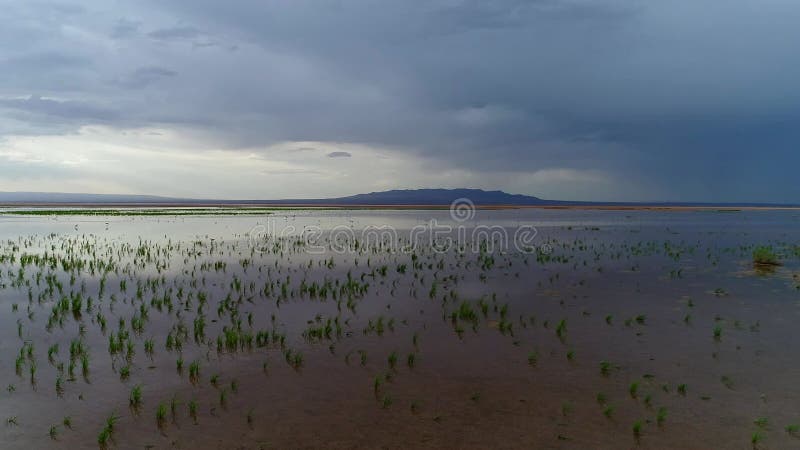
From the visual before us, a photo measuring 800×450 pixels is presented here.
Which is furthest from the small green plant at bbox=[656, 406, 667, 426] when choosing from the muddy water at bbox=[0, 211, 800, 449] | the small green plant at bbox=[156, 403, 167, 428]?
the small green plant at bbox=[156, 403, 167, 428]

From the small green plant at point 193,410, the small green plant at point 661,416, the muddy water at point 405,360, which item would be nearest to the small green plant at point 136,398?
the muddy water at point 405,360

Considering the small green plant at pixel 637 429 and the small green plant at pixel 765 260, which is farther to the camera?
the small green plant at pixel 765 260

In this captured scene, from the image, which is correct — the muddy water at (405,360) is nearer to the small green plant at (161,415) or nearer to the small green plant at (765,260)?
the small green plant at (161,415)

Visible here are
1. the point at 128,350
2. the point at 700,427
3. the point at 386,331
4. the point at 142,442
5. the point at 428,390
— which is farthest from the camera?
the point at 386,331

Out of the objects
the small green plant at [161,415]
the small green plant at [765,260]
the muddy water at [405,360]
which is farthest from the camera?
the small green plant at [765,260]

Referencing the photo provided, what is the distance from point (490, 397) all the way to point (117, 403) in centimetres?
641

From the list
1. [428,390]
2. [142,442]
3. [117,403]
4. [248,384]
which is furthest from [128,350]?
[428,390]

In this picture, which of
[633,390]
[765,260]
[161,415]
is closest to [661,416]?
[633,390]

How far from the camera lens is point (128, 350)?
400 inches

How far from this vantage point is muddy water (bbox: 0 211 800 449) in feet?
22.3

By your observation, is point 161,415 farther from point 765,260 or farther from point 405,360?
point 765,260

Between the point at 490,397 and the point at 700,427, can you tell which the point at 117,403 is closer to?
the point at 490,397

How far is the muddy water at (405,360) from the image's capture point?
6.79 m

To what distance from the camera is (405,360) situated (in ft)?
32.2
